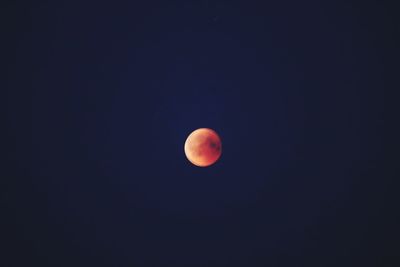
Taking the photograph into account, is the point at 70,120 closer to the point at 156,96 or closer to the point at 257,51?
the point at 156,96

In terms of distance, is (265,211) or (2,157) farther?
(265,211)

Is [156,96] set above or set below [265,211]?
above

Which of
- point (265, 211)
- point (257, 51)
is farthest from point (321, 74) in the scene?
point (265, 211)
